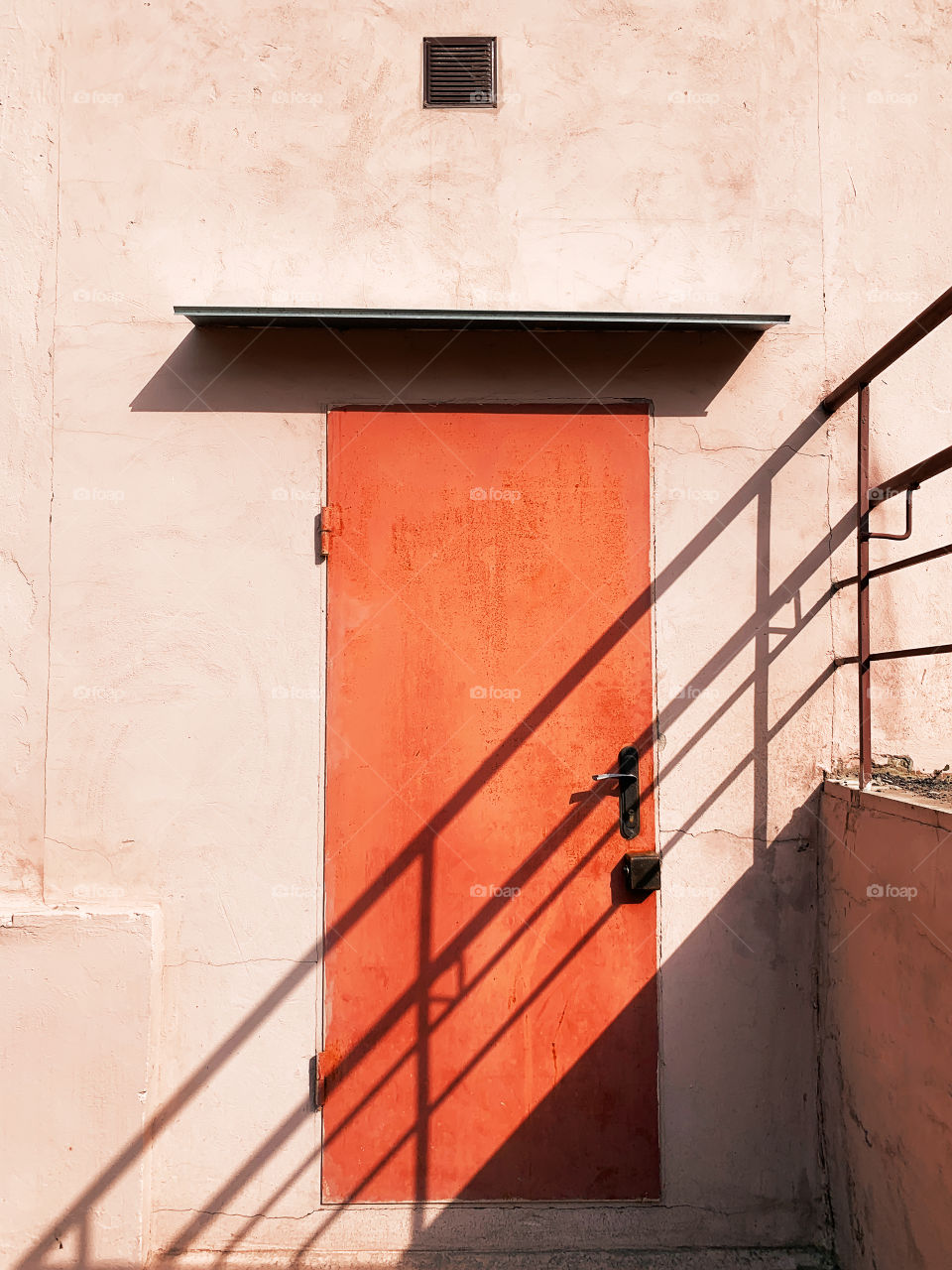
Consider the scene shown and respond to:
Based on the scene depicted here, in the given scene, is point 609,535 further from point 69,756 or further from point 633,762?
point 69,756

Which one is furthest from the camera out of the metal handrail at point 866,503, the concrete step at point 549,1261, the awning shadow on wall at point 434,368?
the awning shadow on wall at point 434,368

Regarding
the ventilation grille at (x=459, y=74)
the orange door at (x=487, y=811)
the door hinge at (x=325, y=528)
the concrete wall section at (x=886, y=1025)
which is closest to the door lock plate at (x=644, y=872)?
the orange door at (x=487, y=811)

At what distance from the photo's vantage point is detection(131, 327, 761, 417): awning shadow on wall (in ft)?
10.0

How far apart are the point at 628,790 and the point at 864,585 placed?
3.50 feet

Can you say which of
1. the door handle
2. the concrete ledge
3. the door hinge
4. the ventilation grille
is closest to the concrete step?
the door handle

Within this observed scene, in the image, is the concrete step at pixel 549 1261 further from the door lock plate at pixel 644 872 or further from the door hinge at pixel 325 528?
the door hinge at pixel 325 528

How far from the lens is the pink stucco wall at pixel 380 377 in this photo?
2.94m

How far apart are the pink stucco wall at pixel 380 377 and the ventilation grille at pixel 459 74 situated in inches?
2.3

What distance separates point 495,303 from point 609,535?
3.13 feet

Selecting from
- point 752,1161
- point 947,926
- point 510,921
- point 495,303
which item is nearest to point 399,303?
point 495,303

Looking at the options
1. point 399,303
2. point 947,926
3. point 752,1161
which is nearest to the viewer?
point 947,926

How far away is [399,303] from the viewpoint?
3049 millimetres

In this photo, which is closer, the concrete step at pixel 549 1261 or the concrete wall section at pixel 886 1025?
the concrete wall section at pixel 886 1025

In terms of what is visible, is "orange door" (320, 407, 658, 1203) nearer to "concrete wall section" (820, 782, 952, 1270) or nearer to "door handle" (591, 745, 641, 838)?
"door handle" (591, 745, 641, 838)
